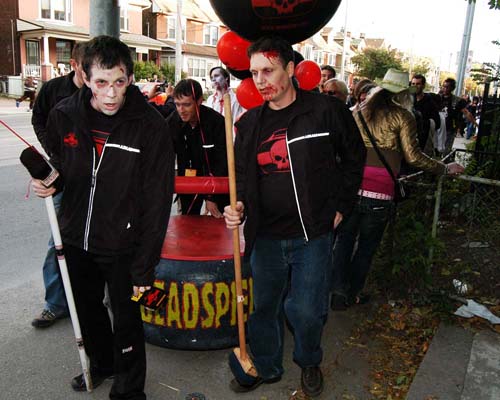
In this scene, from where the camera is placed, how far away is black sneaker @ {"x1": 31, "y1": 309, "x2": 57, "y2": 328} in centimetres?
362

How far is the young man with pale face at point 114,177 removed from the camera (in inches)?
96.1

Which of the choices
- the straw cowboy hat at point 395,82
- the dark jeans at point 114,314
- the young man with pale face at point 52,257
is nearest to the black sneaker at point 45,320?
the young man with pale face at point 52,257

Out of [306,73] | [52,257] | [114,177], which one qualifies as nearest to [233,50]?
[306,73]

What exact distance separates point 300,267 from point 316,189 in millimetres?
447

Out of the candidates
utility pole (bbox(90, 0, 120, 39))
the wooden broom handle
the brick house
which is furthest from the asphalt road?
the brick house

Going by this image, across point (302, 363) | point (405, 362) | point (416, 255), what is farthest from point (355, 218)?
point (302, 363)

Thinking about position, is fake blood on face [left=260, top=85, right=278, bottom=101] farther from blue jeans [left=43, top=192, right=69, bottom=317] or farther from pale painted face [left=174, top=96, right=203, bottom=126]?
blue jeans [left=43, top=192, right=69, bottom=317]

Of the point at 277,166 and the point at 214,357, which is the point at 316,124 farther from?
the point at 214,357

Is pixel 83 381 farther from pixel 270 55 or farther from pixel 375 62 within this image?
pixel 375 62

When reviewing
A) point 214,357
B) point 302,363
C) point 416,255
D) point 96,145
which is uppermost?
point 96,145

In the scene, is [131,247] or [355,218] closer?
[131,247]

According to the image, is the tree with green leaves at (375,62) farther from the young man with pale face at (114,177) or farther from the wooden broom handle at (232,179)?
the young man with pale face at (114,177)

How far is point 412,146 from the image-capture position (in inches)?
142

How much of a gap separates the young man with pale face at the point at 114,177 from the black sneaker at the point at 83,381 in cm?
43
